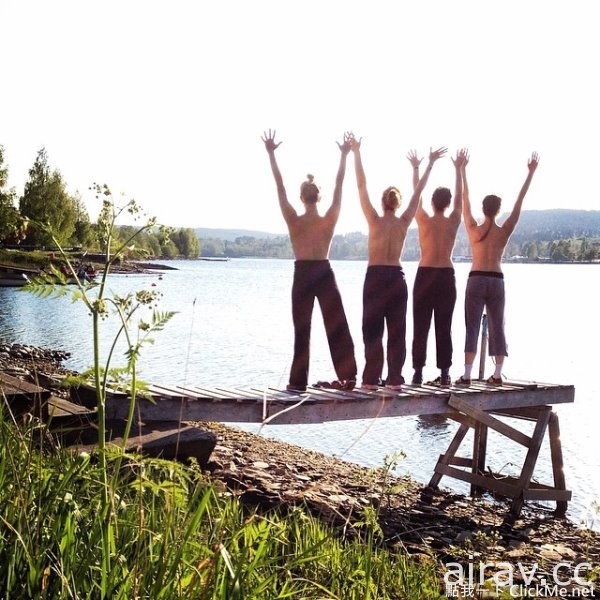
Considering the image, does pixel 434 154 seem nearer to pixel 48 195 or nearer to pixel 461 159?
pixel 461 159

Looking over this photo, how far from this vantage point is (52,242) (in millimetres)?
3547

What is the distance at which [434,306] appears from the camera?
10.4 metres

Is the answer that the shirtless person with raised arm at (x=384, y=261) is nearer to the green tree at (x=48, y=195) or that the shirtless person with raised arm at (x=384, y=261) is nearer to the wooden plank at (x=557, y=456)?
the wooden plank at (x=557, y=456)

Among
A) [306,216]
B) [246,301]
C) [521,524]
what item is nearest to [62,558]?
[306,216]

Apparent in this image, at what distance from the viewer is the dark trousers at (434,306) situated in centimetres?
1034

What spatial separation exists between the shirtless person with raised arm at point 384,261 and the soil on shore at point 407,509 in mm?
1644

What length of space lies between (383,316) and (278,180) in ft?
6.82

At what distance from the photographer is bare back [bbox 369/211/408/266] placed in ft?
32.0

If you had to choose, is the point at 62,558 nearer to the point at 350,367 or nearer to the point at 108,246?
the point at 108,246

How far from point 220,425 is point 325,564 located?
11.2 metres

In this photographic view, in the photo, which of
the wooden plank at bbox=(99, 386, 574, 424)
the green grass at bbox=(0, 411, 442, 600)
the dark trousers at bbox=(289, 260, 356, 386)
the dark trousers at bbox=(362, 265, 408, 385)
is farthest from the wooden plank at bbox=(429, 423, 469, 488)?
the green grass at bbox=(0, 411, 442, 600)

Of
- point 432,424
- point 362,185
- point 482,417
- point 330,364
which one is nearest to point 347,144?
point 362,185

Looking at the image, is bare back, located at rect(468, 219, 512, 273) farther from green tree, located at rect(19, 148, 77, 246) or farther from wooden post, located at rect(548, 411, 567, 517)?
green tree, located at rect(19, 148, 77, 246)

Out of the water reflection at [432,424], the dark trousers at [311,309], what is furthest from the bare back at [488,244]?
the water reflection at [432,424]
